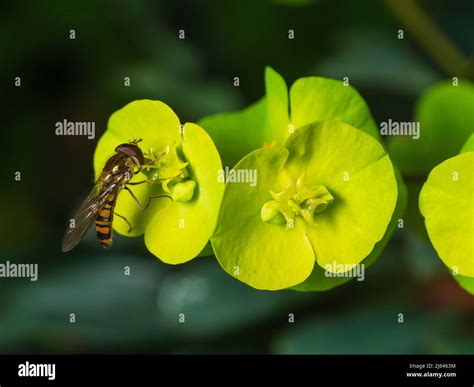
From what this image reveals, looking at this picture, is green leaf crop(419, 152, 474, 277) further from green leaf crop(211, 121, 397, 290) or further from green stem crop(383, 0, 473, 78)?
green stem crop(383, 0, 473, 78)

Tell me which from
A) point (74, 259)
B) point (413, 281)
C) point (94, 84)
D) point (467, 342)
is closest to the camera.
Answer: point (467, 342)

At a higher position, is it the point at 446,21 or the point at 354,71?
the point at 446,21

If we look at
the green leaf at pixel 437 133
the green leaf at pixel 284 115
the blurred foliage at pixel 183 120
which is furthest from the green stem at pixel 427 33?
the green leaf at pixel 284 115

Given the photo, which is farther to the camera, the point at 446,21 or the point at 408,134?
the point at 446,21

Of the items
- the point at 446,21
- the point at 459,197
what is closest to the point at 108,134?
the point at 459,197

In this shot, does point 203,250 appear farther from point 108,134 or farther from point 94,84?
point 94,84

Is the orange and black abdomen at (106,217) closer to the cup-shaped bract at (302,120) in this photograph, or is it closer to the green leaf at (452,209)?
the cup-shaped bract at (302,120)

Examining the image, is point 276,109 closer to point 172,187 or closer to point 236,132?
point 236,132
